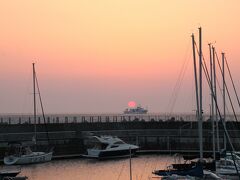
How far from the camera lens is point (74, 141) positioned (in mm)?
69312

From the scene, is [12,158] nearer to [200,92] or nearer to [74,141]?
[74,141]

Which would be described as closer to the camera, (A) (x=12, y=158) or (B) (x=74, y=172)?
(B) (x=74, y=172)

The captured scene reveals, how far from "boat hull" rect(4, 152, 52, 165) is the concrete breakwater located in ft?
12.7

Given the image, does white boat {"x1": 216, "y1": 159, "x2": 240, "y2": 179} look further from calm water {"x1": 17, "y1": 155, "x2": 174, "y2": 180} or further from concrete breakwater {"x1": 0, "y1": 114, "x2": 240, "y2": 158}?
concrete breakwater {"x1": 0, "y1": 114, "x2": 240, "y2": 158}

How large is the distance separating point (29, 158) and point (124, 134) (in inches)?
757

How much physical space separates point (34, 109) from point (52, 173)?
17787 millimetres

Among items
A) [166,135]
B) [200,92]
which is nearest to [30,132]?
[166,135]

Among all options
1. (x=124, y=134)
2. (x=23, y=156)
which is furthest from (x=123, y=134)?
(x=23, y=156)

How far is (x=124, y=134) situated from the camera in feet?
247

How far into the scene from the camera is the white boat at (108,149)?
65.3 metres

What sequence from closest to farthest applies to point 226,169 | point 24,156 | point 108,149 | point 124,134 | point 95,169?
1. point 226,169
2. point 95,169
3. point 24,156
4. point 108,149
5. point 124,134

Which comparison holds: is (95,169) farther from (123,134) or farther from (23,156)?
(123,134)

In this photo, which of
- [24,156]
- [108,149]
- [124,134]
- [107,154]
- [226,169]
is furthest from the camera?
[124,134]

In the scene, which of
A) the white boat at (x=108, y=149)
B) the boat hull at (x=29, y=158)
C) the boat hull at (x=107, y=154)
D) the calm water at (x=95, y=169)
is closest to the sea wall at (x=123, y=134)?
the white boat at (x=108, y=149)
